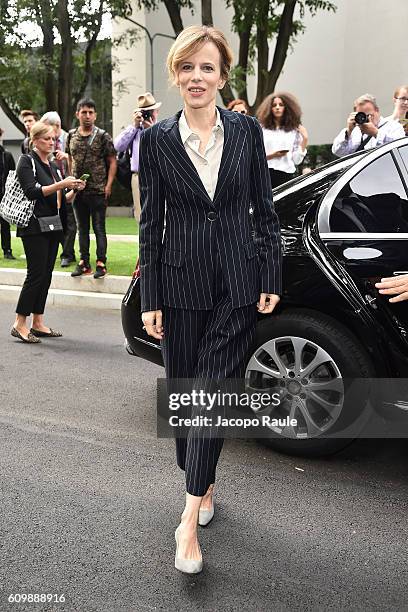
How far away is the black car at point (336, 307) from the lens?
319 cm

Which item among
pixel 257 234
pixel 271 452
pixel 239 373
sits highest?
pixel 257 234

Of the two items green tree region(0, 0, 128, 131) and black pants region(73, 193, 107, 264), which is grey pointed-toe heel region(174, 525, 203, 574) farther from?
green tree region(0, 0, 128, 131)

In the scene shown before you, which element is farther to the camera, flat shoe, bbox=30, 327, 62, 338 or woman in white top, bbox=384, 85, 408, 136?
woman in white top, bbox=384, 85, 408, 136

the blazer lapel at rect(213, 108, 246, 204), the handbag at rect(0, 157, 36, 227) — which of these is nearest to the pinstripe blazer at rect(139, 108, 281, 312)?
the blazer lapel at rect(213, 108, 246, 204)

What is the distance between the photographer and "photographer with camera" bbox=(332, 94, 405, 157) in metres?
6.16

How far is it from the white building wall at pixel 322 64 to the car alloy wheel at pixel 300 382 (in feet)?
65.4

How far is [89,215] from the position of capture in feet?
25.9

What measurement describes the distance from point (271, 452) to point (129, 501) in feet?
2.83

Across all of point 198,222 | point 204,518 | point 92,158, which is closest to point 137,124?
point 92,158

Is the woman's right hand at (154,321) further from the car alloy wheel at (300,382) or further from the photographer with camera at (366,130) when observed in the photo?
the photographer with camera at (366,130)

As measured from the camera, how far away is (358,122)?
6.11m

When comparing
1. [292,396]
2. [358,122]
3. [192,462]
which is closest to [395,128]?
[358,122]

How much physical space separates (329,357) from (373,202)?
0.79m

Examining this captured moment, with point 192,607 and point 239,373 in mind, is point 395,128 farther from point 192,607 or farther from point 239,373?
point 192,607
